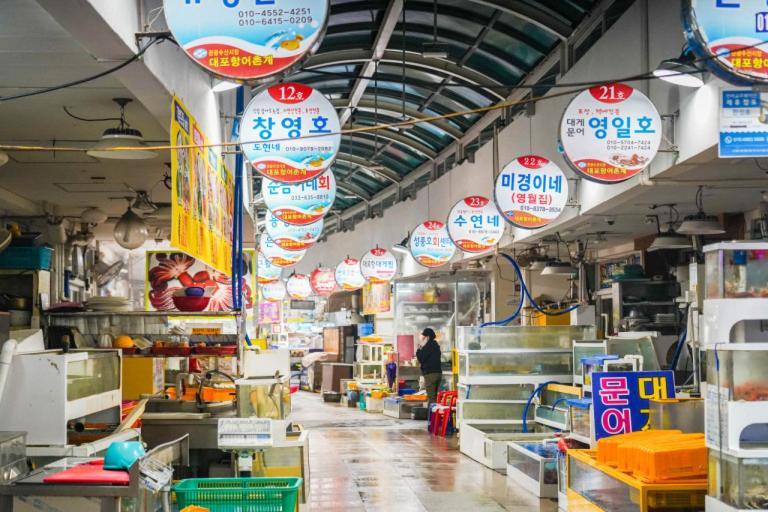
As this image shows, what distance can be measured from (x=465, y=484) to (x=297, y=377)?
2387 centimetres

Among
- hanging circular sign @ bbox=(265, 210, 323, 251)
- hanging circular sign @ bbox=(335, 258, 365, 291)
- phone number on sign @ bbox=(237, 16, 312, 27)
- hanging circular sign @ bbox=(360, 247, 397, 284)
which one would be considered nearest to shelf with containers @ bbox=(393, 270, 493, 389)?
hanging circular sign @ bbox=(335, 258, 365, 291)

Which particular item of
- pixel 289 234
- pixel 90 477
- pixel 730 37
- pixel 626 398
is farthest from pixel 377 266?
pixel 90 477

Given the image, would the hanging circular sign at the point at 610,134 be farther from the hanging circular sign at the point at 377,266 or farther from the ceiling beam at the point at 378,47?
the hanging circular sign at the point at 377,266

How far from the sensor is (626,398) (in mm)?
8594

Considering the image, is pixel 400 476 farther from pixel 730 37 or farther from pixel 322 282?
pixel 322 282

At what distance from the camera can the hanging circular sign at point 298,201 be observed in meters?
11.7

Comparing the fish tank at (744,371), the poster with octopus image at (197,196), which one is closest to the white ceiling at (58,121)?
the poster with octopus image at (197,196)

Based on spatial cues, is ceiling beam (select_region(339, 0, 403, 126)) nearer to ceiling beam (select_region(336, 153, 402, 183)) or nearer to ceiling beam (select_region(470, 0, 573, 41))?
ceiling beam (select_region(470, 0, 573, 41))

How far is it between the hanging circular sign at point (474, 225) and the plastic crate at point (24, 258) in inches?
254

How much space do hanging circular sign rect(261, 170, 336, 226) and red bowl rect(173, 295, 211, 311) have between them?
3232 millimetres

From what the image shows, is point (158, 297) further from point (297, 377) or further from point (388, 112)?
point (297, 377)

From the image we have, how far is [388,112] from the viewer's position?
20.2 m

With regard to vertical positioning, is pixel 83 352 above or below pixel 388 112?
below

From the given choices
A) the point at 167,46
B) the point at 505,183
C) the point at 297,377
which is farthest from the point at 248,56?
the point at 297,377
